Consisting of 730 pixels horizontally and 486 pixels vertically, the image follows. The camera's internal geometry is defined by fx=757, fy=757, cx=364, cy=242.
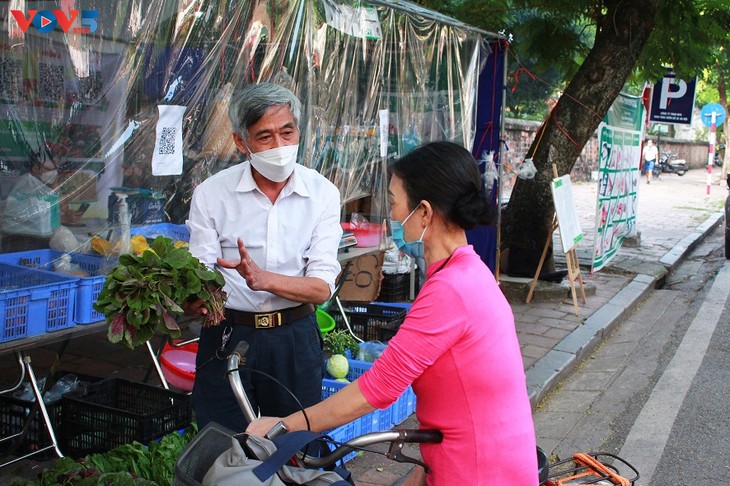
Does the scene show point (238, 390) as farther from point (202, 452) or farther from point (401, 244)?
point (401, 244)

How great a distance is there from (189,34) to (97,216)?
4.02 ft

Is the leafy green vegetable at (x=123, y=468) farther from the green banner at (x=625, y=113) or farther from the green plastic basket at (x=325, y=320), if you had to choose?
the green banner at (x=625, y=113)

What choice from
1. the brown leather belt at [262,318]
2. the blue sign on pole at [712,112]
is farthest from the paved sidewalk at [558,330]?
the blue sign on pole at [712,112]

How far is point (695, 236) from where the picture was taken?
1502 centimetres

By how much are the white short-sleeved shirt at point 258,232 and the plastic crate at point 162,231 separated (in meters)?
1.88

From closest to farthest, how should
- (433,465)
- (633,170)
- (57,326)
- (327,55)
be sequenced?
(433,465) → (57,326) → (327,55) → (633,170)

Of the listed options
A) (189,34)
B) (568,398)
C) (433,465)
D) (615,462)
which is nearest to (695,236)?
(568,398)

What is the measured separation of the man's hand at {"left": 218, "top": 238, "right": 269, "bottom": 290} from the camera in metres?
2.59

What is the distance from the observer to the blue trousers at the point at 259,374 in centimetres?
286

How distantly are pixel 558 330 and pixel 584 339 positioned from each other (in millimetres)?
341

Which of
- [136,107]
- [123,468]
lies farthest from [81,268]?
[123,468]

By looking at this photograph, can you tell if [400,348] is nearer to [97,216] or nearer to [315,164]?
[97,216]

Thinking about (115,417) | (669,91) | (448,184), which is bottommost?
(115,417)

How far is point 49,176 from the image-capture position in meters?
4.14
